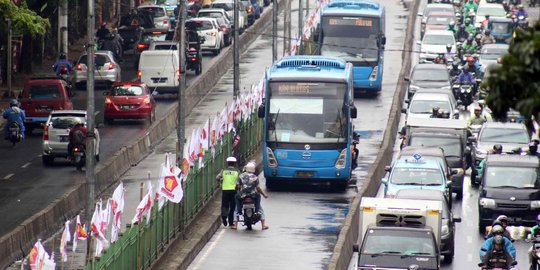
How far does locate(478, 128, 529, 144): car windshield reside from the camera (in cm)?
4225

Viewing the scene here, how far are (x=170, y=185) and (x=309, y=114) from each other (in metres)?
9.85

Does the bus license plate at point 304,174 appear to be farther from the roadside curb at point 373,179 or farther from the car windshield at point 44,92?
the car windshield at point 44,92

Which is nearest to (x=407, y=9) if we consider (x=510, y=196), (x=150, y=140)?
(x=150, y=140)

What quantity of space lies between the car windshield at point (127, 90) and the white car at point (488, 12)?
28.9 meters

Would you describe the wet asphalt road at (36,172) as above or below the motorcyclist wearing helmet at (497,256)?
below

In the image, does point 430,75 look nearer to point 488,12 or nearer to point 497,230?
point 488,12

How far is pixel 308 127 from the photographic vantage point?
40.0m

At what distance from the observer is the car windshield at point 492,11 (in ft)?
253

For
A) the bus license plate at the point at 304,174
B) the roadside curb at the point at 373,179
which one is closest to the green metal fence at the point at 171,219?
the bus license plate at the point at 304,174

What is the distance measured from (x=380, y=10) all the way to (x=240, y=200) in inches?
1037

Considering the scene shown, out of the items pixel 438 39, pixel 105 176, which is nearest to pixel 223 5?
pixel 438 39

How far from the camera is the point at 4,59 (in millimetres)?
60062

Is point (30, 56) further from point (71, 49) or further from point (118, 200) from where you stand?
point (118, 200)

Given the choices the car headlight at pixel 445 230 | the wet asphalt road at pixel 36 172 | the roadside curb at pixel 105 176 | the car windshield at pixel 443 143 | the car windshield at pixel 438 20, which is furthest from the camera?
the car windshield at pixel 438 20
